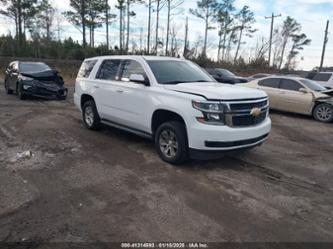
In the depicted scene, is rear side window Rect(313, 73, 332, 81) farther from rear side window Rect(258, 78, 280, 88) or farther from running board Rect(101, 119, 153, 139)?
running board Rect(101, 119, 153, 139)

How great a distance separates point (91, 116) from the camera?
797cm

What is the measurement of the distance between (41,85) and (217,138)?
1007cm

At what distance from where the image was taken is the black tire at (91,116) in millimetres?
7773

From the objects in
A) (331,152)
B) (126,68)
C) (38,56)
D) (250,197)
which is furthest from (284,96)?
(38,56)

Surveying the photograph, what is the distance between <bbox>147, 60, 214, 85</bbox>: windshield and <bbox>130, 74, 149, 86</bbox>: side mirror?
226 millimetres

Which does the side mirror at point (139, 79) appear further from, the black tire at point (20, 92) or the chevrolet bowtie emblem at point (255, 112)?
the black tire at point (20, 92)

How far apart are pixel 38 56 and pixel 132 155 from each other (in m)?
30.0

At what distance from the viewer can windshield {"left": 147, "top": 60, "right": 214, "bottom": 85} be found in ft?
20.0

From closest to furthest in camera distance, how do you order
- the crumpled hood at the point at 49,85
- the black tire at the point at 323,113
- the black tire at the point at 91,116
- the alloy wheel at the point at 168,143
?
1. the alloy wheel at the point at 168,143
2. the black tire at the point at 91,116
3. the black tire at the point at 323,113
4. the crumpled hood at the point at 49,85

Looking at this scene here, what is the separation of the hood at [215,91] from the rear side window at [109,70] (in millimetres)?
1789

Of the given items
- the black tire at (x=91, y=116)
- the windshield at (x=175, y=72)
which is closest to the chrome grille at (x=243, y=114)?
Answer: the windshield at (x=175, y=72)

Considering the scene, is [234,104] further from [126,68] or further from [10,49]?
[10,49]

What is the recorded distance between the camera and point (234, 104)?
17.0 ft

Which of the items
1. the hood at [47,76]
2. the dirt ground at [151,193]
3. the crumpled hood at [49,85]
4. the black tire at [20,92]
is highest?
Answer: the hood at [47,76]
